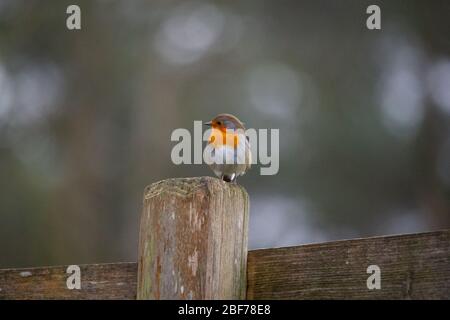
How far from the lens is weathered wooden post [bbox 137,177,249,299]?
1.79 metres

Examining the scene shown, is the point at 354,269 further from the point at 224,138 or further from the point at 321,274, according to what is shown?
the point at 224,138

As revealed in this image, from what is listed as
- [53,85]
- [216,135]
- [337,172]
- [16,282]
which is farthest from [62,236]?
[16,282]

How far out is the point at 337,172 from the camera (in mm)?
8312

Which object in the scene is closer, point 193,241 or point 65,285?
point 193,241

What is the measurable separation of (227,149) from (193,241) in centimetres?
189

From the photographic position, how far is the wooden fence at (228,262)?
1.65m

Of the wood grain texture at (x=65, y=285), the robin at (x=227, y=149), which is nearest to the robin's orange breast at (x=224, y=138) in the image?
the robin at (x=227, y=149)

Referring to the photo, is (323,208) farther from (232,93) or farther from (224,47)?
(224,47)

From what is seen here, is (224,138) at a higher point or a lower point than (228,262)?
higher

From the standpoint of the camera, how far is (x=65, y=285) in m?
1.99

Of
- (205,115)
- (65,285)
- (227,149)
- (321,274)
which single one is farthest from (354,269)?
(205,115)

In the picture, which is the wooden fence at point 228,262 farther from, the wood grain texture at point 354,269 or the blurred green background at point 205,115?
the blurred green background at point 205,115

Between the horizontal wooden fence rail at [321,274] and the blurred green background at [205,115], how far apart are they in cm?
568
